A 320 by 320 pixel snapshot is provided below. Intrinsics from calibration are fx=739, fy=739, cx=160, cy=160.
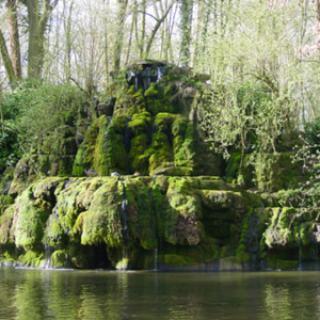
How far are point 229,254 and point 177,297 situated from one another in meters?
7.66

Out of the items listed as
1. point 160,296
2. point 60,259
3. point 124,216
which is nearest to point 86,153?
point 60,259

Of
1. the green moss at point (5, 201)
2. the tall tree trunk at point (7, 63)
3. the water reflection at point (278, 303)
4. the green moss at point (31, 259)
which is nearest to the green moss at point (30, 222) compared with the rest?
the green moss at point (31, 259)

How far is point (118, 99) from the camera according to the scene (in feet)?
87.0

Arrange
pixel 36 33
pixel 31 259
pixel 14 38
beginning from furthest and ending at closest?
pixel 14 38, pixel 36 33, pixel 31 259

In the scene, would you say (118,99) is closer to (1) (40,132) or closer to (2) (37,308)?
(1) (40,132)

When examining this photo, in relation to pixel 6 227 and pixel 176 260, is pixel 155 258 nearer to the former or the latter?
pixel 176 260

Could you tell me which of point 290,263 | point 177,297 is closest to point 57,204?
point 290,263

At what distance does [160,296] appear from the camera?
1255cm

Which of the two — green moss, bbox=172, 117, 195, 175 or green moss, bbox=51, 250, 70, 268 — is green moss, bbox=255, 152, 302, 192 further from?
green moss, bbox=51, 250, 70, 268

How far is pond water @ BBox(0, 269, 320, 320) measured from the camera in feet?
34.0

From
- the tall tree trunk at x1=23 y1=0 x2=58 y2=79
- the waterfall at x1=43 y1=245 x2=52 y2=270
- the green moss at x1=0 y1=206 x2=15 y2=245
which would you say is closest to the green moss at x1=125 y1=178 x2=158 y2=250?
the waterfall at x1=43 y1=245 x2=52 y2=270

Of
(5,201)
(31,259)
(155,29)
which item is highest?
(155,29)

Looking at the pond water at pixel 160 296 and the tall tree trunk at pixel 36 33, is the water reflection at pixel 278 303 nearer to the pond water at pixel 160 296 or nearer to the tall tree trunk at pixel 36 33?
the pond water at pixel 160 296

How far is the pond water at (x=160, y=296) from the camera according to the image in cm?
1035
